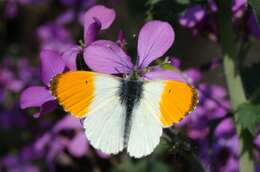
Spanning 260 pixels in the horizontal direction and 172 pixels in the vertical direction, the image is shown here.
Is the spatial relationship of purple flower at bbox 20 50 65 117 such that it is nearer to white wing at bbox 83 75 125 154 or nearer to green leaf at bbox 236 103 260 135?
white wing at bbox 83 75 125 154

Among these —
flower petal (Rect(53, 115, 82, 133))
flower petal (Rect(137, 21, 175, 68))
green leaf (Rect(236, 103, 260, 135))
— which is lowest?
flower petal (Rect(53, 115, 82, 133))

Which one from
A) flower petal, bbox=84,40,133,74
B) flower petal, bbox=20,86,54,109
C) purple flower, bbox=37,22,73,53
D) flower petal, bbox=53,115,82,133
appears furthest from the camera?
purple flower, bbox=37,22,73,53

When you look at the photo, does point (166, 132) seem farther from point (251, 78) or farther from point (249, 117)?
point (251, 78)

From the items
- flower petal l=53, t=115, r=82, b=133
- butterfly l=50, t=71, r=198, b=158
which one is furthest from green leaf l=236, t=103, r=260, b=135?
flower petal l=53, t=115, r=82, b=133

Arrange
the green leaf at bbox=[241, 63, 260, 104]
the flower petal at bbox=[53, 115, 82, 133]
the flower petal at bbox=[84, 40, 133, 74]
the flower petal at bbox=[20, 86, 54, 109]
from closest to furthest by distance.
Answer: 1. the flower petal at bbox=[84, 40, 133, 74]
2. the flower petal at bbox=[20, 86, 54, 109]
3. the green leaf at bbox=[241, 63, 260, 104]
4. the flower petal at bbox=[53, 115, 82, 133]

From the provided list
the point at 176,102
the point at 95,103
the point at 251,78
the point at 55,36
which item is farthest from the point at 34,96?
the point at 55,36

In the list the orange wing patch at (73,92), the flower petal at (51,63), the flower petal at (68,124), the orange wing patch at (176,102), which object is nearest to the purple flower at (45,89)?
the flower petal at (51,63)
